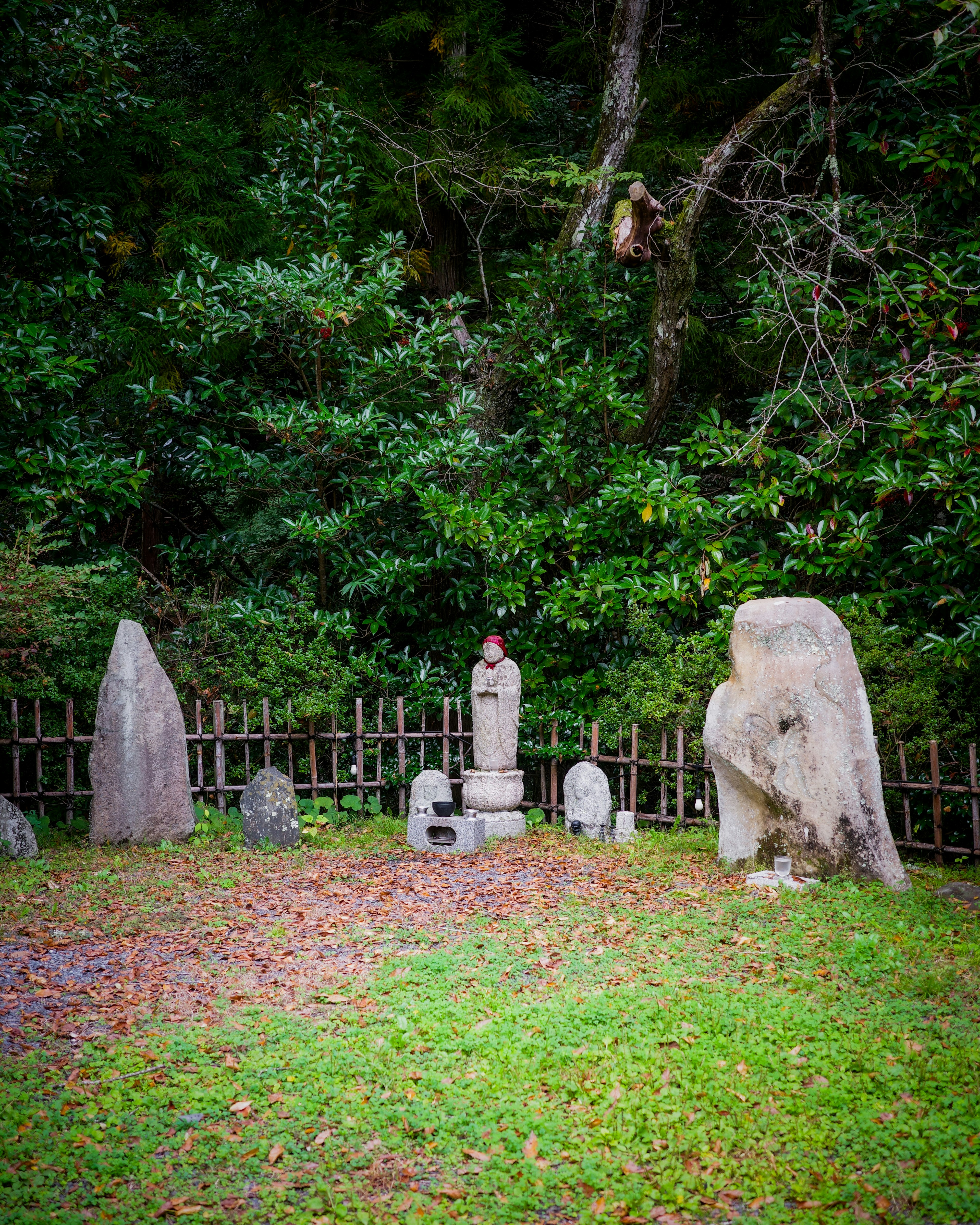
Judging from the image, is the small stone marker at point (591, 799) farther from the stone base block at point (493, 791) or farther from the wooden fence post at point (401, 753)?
the wooden fence post at point (401, 753)

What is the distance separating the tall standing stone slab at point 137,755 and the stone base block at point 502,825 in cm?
257

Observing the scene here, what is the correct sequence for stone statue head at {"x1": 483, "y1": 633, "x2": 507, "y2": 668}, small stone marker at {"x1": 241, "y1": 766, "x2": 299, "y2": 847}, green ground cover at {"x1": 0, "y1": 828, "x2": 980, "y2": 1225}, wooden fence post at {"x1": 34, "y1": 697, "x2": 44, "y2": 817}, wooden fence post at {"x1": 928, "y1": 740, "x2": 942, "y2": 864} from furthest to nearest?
stone statue head at {"x1": 483, "y1": 633, "x2": 507, "y2": 668}
wooden fence post at {"x1": 34, "y1": 697, "x2": 44, "y2": 817}
small stone marker at {"x1": 241, "y1": 766, "x2": 299, "y2": 847}
wooden fence post at {"x1": 928, "y1": 740, "x2": 942, "y2": 864}
green ground cover at {"x1": 0, "y1": 828, "x2": 980, "y2": 1225}

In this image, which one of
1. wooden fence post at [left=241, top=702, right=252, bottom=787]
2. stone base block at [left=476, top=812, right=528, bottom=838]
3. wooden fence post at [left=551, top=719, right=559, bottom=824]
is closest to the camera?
stone base block at [left=476, top=812, right=528, bottom=838]

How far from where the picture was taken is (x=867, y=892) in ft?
19.5

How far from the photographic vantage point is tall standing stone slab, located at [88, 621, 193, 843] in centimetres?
777

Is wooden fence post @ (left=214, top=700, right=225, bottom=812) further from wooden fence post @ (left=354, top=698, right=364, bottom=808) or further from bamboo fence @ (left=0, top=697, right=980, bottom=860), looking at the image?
wooden fence post @ (left=354, top=698, right=364, bottom=808)

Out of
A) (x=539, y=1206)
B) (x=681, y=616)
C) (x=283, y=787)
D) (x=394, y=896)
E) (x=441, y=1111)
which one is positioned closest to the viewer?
(x=539, y=1206)

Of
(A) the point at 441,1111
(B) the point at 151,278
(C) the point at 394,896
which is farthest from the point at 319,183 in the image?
(A) the point at 441,1111

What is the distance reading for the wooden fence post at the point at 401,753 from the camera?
912cm

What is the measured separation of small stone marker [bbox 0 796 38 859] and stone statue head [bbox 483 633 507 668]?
13.1 ft

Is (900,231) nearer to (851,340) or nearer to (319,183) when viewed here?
(851,340)

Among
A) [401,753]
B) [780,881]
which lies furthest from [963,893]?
[401,753]

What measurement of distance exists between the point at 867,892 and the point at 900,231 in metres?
5.50

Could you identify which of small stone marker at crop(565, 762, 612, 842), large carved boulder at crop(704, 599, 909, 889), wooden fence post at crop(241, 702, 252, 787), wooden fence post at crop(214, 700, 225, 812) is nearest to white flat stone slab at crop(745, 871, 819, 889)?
large carved boulder at crop(704, 599, 909, 889)
